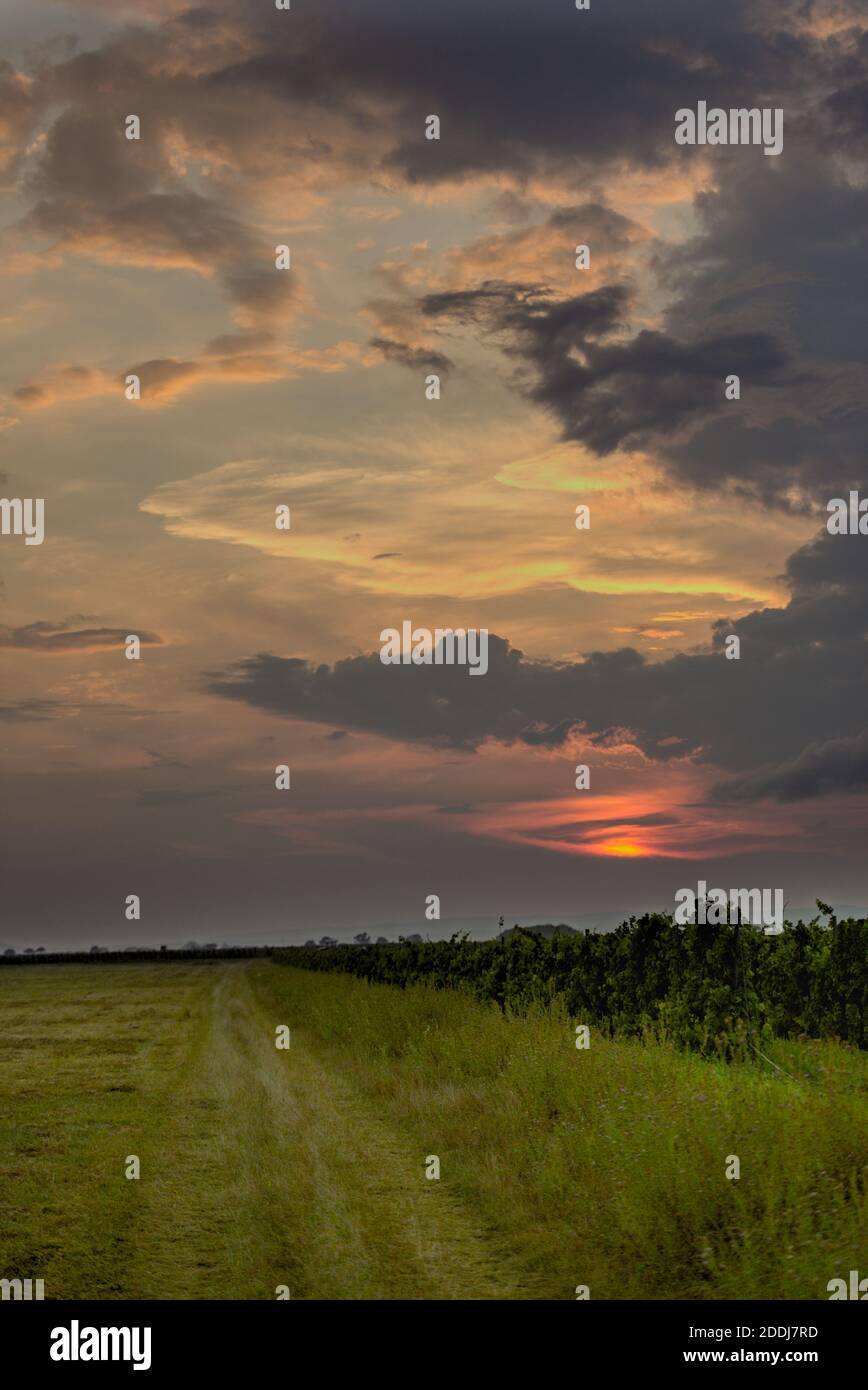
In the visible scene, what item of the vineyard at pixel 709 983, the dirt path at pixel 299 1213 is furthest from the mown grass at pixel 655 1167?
the vineyard at pixel 709 983

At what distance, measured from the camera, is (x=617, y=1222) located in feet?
34.8

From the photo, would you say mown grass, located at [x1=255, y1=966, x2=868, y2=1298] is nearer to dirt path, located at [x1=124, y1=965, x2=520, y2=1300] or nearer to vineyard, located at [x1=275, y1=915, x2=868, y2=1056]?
dirt path, located at [x1=124, y1=965, x2=520, y2=1300]

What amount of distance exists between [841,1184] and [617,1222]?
1.93 m

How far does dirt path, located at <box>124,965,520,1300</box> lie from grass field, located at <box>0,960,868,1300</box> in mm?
38

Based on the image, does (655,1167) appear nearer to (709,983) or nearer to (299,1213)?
(299,1213)

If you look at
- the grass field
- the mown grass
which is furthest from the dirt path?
the mown grass

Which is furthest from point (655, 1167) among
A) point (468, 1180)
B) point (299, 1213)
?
point (299, 1213)

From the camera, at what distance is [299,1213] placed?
478 inches

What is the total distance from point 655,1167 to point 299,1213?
3687mm

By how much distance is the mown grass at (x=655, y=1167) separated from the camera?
9.48 meters

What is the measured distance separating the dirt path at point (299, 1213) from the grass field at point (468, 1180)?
1.5 inches
